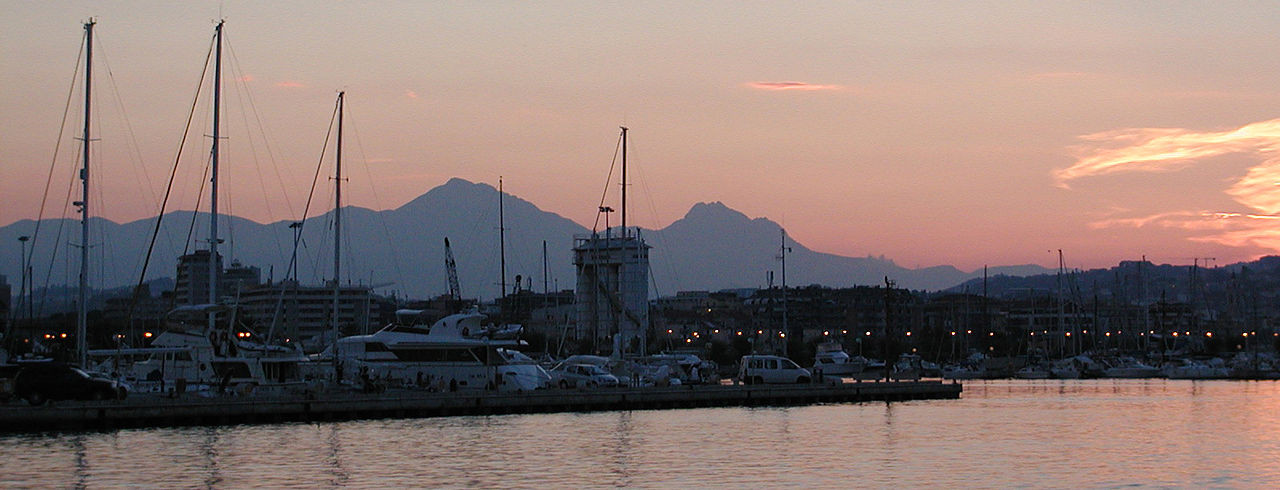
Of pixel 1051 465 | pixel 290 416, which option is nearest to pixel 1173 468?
pixel 1051 465

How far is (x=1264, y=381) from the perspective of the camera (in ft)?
414

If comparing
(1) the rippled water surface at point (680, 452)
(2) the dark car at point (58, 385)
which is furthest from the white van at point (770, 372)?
(2) the dark car at point (58, 385)

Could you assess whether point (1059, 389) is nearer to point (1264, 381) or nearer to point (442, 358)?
point (1264, 381)

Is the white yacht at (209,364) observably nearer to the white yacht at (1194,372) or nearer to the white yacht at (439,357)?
the white yacht at (439,357)

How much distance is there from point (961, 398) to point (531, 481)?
176 ft

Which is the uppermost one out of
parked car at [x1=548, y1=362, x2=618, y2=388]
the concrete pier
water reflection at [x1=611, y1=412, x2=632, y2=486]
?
parked car at [x1=548, y1=362, x2=618, y2=388]

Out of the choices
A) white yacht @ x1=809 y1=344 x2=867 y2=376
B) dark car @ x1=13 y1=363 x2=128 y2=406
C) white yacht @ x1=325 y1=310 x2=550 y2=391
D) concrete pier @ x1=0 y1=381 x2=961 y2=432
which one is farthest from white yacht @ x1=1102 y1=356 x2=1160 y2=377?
dark car @ x1=13 y1=363 x2=128 y2=406

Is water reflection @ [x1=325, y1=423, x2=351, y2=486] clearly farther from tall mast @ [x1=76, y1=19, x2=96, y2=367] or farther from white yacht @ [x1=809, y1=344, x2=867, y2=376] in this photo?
white yacht @ [x1=809, y1=344, x2=867, y2=376]

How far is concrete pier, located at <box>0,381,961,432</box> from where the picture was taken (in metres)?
51.8

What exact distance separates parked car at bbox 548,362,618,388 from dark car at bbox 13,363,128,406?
91.1 feet

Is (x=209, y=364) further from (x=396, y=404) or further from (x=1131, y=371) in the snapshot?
(x=1131, y=371)

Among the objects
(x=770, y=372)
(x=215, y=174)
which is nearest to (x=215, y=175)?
(x=215, y=174)

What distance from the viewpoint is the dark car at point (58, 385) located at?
53.4 meters

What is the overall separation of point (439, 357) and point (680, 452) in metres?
26.0
